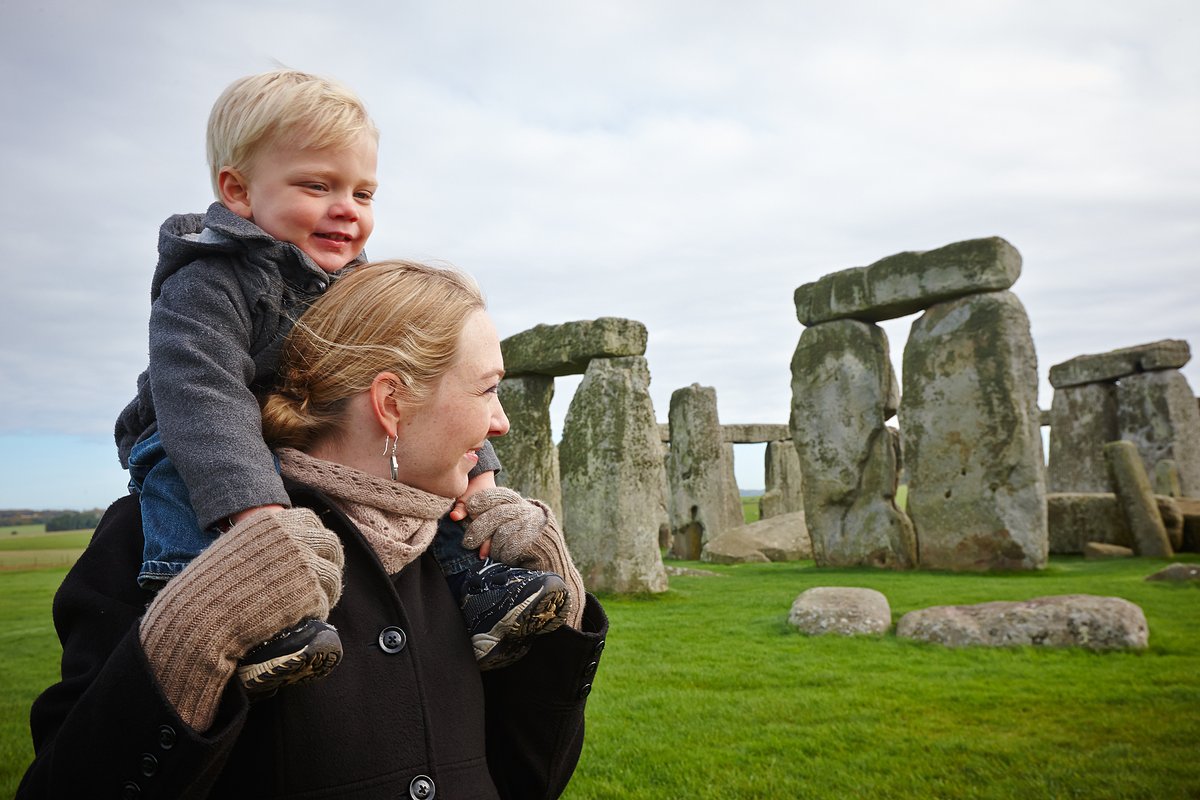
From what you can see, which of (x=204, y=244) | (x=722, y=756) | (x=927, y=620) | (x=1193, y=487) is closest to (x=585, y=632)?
(x=204, y=244)

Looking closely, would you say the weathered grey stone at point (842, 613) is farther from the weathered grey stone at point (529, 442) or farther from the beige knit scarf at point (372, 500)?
the beige knit scarf at point (372, 500)

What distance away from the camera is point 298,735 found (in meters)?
1.16

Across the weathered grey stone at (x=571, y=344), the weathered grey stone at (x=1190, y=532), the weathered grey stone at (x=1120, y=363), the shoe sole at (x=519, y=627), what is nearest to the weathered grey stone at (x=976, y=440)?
the weathered grey stone at (x=1190, y=532)

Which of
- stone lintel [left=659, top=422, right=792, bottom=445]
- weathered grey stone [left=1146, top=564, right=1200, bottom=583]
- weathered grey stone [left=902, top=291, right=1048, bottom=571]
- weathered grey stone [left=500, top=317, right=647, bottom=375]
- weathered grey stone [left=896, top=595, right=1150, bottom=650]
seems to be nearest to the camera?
weathered grey stone [left=896, top=595, right=1150, bottom=650]

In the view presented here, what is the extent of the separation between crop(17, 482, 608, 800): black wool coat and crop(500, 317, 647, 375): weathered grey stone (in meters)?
7.30

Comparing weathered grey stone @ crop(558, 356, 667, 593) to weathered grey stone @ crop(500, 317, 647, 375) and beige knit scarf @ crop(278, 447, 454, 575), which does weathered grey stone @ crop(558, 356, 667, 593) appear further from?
beige knit scarf @ crop(278, 447, 454, 575)

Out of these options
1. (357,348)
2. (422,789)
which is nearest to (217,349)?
(357,348)

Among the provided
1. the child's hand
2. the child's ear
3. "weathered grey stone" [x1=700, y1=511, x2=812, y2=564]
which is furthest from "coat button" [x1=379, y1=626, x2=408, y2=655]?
"weathered grey stone" [x1=700, y1=511, x2=812, y2=564]

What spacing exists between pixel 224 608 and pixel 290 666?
106 mm

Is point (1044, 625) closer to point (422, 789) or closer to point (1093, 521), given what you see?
point (422, 789)

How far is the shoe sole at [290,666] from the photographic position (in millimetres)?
1063

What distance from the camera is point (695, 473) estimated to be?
14156mm

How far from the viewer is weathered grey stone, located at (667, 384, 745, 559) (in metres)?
14.1

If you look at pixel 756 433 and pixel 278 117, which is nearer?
pixel 278 117
